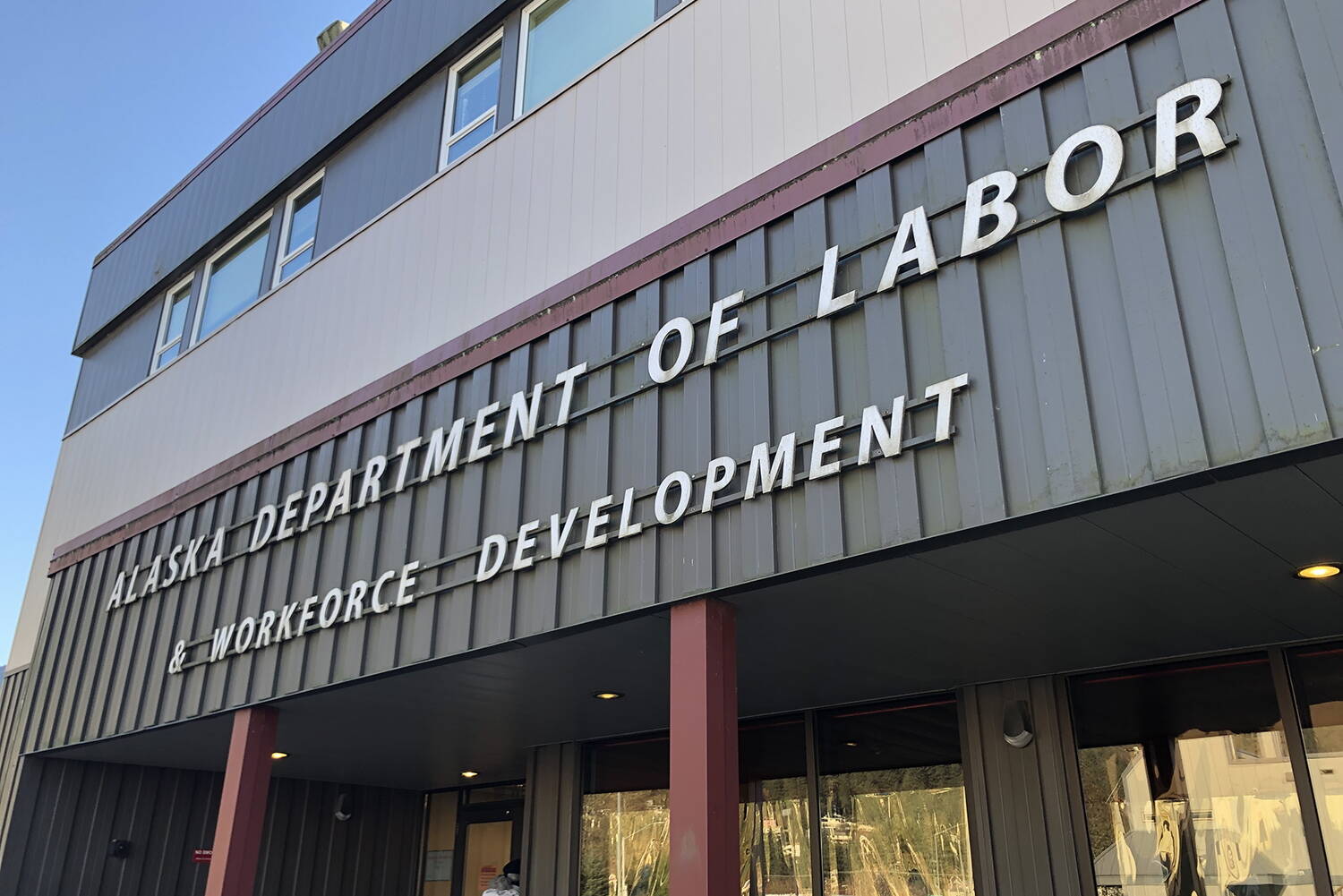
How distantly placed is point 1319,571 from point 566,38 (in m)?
7.00

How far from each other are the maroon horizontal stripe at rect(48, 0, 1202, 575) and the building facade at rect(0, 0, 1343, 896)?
0.11 feet

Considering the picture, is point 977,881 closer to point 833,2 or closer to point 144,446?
point 833,2

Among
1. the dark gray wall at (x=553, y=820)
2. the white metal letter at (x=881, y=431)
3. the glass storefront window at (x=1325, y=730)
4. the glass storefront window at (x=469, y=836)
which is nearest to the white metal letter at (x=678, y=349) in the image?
the white metal letter at (x=881, y=431)

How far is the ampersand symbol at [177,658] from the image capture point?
982 cm

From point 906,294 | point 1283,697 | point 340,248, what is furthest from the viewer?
point 340,248

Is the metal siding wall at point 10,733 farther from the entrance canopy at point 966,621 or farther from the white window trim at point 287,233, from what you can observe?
the white window trim at point 287,233

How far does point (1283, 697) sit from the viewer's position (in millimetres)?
6559

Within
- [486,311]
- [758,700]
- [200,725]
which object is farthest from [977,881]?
[200,725]

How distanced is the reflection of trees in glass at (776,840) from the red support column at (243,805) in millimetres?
4005

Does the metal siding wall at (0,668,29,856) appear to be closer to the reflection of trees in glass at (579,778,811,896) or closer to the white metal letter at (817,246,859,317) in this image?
the reflection of trees in glass at (579,778,811,896)

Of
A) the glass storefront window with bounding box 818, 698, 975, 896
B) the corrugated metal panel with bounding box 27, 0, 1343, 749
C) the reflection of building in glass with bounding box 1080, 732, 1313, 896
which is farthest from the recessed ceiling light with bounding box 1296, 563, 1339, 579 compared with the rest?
the glass storefront window with bounding box 818, 698, 975, 896

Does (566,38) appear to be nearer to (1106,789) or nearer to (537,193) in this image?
(537,193)

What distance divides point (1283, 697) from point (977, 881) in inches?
92.2

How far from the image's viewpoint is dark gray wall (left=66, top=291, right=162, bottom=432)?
14.4 metres
